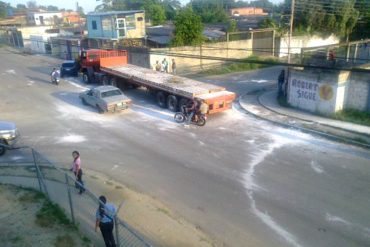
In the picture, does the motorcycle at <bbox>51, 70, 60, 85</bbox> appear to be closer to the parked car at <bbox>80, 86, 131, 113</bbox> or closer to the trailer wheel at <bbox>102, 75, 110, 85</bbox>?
the trailer wheel at <bbox>102, 75, 110, 85</bbox>

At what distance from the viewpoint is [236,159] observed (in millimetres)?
14664

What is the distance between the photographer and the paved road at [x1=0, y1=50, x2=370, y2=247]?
1027 cm

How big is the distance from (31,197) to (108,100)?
389 inches

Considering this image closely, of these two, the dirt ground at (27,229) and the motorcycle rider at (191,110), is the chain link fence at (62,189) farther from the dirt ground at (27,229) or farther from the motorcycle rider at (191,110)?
the motorcycle rider at (191,110)

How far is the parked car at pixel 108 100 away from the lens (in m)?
20.7

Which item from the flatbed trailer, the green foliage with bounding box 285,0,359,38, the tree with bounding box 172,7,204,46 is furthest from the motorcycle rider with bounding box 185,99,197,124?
the green foliage with bounding box 285,0,359,38

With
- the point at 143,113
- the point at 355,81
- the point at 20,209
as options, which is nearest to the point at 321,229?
the point at 20,209

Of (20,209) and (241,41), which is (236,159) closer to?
(20,209)

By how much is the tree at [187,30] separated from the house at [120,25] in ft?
22.0

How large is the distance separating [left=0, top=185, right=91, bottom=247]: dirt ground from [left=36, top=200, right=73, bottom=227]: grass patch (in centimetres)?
Answer: 10

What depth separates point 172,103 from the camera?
21109 millimetres

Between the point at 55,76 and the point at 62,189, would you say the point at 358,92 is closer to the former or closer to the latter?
the point at 62,189

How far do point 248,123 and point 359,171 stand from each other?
22.2 feet

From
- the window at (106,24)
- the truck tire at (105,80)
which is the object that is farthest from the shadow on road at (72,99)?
the window at (106,24)
